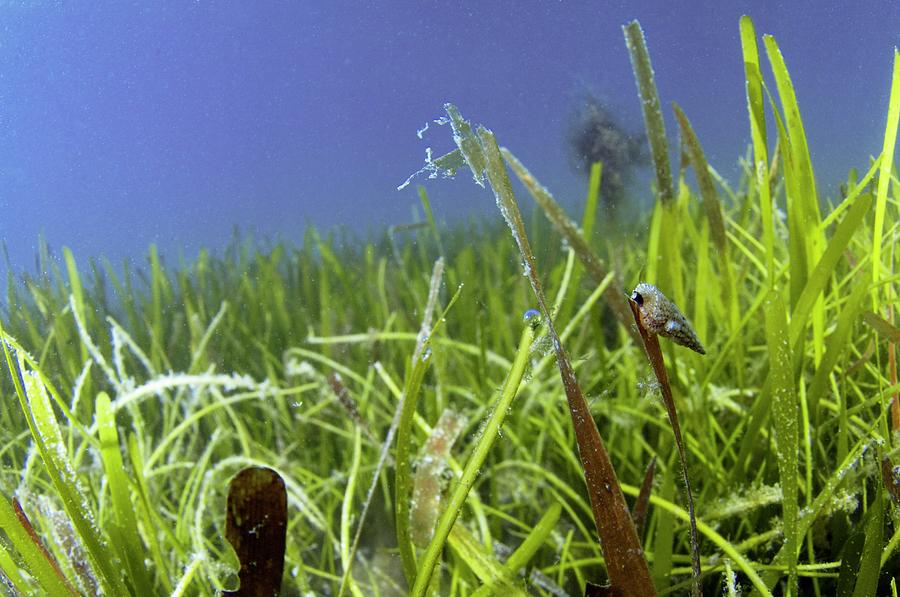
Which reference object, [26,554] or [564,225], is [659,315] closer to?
[564,225]

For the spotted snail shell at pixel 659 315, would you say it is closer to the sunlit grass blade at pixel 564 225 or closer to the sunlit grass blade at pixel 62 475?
the sunlit grass blade at pixel 564 225

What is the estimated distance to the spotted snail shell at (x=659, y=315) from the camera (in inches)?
14.9

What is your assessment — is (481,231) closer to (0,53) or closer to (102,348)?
(102,348)

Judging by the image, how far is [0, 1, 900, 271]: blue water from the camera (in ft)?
3.14

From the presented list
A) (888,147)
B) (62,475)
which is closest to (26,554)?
(62,475)

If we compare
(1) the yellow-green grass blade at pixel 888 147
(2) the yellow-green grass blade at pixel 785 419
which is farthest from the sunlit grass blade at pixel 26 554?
(1) the yellow-green grass blade at pixel 888 147

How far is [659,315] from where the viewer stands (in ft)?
1.24

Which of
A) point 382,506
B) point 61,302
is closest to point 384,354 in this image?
point 382,506

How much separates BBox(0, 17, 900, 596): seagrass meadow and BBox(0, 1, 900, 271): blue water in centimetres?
10

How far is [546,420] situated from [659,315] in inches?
25.3

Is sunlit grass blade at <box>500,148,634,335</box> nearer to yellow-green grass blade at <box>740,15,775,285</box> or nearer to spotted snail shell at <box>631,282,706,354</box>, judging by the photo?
yellow-green grass blade at <box>740,15,775,285</box>

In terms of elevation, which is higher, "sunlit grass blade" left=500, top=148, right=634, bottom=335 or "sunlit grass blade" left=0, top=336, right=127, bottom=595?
"sunlit grass blade" left=500, top=148, right=634, bottom=335

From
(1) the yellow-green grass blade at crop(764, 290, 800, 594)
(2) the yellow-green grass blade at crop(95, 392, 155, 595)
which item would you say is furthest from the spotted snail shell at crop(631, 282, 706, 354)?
(2) the yellow-green grass blade at crop(95, 392, 155, 595)

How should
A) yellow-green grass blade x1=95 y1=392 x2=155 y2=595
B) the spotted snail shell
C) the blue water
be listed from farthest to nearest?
the blue water, yellow-green grass blade x1=95 y1=392 x2=155 y2=595, the spotted snail shell
